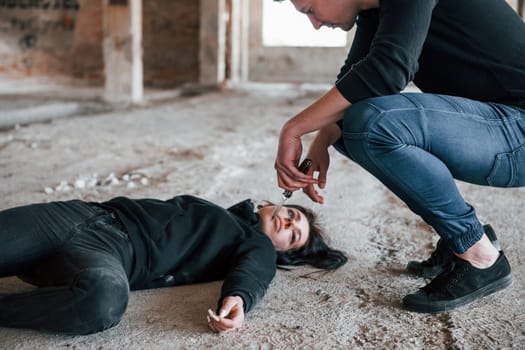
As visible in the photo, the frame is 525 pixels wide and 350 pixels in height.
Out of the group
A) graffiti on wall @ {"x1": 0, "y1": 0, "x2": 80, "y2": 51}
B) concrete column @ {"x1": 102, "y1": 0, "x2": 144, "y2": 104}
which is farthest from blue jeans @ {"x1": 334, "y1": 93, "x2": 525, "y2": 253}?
graffiti on wall @ {"x1": 0, "y1": 0, "x2": 80, "y2": 51}

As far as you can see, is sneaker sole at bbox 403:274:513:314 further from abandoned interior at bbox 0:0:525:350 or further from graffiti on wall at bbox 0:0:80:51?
graffiti on wall at bbox 0:0:80:51

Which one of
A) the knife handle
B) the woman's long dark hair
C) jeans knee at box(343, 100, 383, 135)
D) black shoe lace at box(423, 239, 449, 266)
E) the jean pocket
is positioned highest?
jeans knee at box(343, 100, 383, 135)

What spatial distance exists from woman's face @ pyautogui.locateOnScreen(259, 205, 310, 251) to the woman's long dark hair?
3 centimetres

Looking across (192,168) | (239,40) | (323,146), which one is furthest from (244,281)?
(239,40)

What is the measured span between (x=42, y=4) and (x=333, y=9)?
9.47m

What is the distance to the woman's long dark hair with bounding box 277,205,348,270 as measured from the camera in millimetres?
2145

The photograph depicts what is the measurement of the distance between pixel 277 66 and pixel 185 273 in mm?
10847

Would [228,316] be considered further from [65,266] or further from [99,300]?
[65,266]

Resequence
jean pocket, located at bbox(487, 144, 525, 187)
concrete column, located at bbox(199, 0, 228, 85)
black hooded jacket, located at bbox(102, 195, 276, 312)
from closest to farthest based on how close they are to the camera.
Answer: jean pocket, located at bbox(487, 144, 525, 187) → black hooded jacket, located at bbox(102, 195, 276, 312) → concrete column, located at bbox(199, 0, 228, 85)

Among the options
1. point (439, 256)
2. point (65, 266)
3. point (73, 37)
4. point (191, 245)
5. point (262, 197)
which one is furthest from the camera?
point (73, 37)

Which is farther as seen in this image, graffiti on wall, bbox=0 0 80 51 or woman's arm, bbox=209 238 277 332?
graffiti on wall, bbox=0 0 80 51

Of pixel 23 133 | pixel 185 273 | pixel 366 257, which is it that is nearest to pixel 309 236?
pixel 366 257

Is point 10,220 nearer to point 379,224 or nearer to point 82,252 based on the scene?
point 82,252

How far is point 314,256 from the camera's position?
7.13 ft
